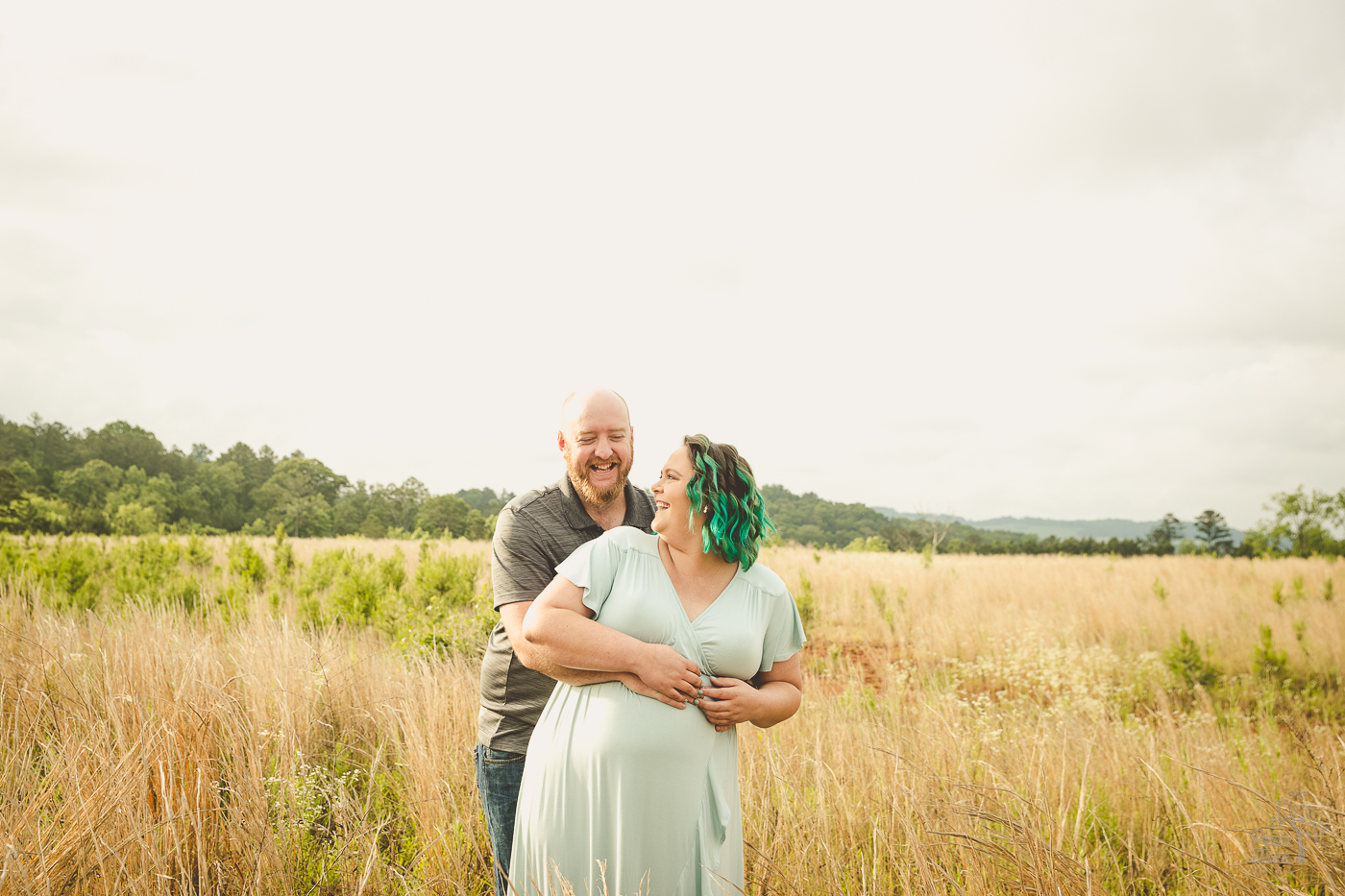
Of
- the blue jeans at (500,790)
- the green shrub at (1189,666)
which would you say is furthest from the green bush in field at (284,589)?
the green shrub at (1189,666)

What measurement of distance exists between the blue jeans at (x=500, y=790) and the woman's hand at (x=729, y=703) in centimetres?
109

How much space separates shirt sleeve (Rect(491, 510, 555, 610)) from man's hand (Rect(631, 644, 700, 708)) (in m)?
0.67

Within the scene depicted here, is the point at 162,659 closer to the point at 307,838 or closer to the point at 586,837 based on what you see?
the point at 307,838

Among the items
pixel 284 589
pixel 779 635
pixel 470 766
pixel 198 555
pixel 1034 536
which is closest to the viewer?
pixel 779 635

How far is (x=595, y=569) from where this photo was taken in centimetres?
201

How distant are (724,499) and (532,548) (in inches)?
35.9

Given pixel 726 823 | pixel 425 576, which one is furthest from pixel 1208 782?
pixel 425 576

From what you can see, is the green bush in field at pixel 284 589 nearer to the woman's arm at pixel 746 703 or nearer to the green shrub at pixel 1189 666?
the woman's arm at pixel 746 703

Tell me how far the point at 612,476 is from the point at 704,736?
114 cm

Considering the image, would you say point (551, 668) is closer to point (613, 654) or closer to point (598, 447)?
point (613, 654)

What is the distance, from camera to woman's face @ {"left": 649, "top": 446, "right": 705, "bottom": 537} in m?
2.07

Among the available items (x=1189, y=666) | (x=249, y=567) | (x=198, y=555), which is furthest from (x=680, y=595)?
(x=198, y=555)

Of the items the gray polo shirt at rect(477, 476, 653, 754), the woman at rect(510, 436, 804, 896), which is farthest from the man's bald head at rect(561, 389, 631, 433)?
the woman at rect(510, 436, 804, 896)

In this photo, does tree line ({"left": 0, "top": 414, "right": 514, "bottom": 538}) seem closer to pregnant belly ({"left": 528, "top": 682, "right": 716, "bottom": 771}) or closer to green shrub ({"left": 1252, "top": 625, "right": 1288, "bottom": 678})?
green shrub ({"left": 1252, "top": 625, "right": 1288, "bottom": 678})
